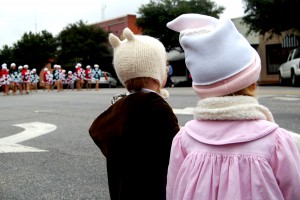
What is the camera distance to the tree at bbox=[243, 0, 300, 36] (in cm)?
2703

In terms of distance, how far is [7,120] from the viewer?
11.6 metres

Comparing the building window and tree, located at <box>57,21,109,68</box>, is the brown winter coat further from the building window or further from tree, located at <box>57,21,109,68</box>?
tree, located at <box>57,21,109,68</box>

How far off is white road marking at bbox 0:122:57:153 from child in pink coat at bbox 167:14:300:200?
5419mm

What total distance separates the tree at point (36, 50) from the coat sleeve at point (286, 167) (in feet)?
183

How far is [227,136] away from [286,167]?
0.28 metres

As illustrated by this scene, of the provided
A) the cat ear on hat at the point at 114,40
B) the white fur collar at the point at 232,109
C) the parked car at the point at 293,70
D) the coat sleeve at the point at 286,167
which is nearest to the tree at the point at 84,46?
the parked car at the point at 293,70

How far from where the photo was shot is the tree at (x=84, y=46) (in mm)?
49156

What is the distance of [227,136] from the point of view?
2023mm

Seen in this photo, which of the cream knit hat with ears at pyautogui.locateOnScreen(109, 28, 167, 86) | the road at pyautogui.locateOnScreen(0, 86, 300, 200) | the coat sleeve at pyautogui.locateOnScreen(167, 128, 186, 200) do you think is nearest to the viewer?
the coat sleeve at pyautogui.locateOnScreen(167, 128, 186, 200)

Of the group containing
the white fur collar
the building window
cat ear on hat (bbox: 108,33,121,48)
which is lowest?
the white fur collar

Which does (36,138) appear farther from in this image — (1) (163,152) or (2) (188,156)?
(2) (188,156)

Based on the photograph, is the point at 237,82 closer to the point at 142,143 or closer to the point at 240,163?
the point at 240,163

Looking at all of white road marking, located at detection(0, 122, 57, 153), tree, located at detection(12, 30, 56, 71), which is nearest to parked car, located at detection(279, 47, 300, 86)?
white road marking, located at detection(0, 122, 57, 153)

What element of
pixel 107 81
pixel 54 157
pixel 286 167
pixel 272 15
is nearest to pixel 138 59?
pixel 286 167
